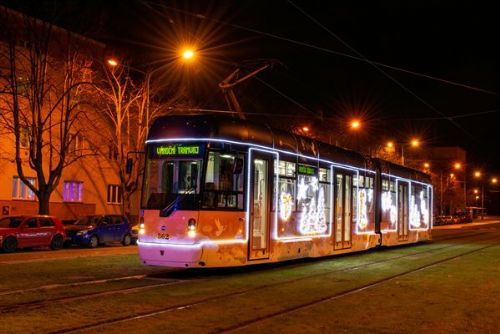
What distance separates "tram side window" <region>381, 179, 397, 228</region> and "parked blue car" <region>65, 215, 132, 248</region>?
12566mm

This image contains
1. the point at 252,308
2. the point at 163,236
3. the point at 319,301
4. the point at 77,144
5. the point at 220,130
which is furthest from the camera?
the point at 77,144

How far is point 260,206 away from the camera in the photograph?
15.5 metres

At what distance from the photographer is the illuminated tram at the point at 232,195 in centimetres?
1395

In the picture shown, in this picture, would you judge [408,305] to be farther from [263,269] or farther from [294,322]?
[263,269]

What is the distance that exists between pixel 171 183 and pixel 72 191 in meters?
27.1

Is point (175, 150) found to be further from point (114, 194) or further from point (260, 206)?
point (114, 194)

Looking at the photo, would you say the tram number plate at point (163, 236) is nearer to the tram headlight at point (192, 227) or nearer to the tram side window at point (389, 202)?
the tram headlight at point (192, 227)

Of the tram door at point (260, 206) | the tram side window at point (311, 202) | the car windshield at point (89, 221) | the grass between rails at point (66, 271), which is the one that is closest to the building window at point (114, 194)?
the car windshield at point (89, 221)

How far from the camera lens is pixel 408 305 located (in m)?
11.0

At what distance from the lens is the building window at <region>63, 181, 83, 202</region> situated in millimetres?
39125

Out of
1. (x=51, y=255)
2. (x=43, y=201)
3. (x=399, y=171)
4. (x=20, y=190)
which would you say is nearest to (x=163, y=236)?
(x=51, y=255)

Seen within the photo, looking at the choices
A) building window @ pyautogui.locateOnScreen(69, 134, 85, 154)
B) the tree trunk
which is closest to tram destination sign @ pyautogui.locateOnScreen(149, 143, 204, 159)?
the tree trunk

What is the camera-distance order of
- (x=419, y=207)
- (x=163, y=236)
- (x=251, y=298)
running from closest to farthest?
(x=251, y=298)
(x=163, y=236)
(x=419, y=207)

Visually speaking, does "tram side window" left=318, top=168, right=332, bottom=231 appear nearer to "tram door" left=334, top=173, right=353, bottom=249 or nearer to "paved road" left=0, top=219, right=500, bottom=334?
"tram door" left=334, top=173, right=353, bottom=249
